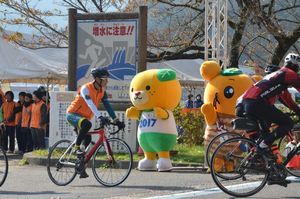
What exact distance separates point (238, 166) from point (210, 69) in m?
3.06

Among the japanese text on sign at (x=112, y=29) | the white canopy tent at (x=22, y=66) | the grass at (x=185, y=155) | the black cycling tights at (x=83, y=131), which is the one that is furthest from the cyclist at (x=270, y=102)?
the white canopy tent at (x=22, y=66)

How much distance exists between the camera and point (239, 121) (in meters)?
8.30

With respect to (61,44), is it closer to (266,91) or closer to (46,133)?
(46,133)

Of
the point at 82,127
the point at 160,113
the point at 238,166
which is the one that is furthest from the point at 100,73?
the point at 238,166

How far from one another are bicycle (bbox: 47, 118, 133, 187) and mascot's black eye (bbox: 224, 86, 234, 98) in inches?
87.2

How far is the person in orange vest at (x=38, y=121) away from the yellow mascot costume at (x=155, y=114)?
5.12 metres

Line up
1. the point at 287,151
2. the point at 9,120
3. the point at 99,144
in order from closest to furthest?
the point at 287,151 → the point at 99,144 → the point at 9,120

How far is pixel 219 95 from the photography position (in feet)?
35.2

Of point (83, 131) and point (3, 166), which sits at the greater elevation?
point (83, 131)

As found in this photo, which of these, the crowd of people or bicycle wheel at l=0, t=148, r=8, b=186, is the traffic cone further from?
the crowd of people

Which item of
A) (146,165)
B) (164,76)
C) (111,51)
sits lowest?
(146,165)

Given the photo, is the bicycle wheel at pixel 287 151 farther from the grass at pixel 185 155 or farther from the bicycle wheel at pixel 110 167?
the grass at pixel 185 155

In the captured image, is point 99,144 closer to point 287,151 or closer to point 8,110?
point 287,151

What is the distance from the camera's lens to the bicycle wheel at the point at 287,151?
8.75m
